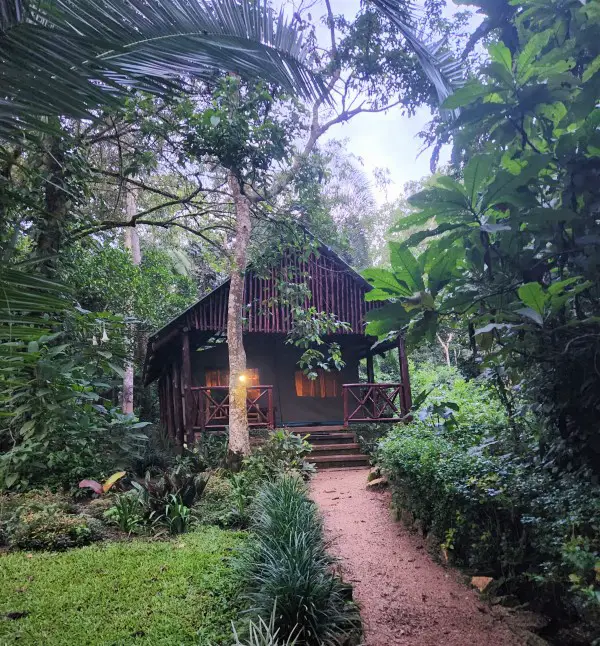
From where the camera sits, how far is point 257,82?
167 inches

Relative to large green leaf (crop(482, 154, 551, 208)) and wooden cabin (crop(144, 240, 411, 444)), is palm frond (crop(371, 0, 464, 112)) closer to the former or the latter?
large green leaf (crop(482, 154, 551, 208))

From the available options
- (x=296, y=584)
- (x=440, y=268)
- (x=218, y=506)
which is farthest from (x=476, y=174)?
(x=218, y=506)

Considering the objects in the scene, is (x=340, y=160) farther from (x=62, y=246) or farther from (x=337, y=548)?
(x=337, y=548)

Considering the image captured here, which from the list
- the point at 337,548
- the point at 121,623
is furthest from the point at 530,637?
the point at 121,623

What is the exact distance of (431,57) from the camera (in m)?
2.77

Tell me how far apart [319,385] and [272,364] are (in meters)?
1.44

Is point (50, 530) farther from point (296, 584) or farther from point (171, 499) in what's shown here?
point (296, 584)

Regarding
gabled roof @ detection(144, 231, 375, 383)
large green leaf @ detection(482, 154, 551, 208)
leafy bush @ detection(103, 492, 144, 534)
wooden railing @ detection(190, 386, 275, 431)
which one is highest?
gabled roof @ detection(144, 231, 375, 383)

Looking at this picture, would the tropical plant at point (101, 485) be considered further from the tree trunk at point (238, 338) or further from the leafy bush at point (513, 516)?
the leafy bush at point (513, 516)

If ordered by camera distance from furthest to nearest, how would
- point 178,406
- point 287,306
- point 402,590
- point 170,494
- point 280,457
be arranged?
point 178,406
point 287,306
point 280,457
point 170,494
point 402,590

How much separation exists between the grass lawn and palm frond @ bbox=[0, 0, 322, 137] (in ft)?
9.25

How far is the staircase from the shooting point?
8695 mm

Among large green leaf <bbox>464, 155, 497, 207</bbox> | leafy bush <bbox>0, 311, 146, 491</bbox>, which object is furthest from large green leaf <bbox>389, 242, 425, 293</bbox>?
leafy bush <bbox>0, 311, 146, 491</bbox>

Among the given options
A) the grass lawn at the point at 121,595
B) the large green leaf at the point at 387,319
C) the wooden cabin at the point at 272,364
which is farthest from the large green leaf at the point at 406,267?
the wooden cabin at the point at 272,364
